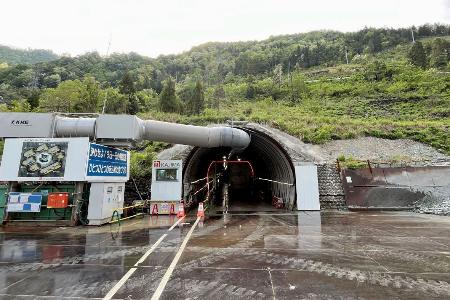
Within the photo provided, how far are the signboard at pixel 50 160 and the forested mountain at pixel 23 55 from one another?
523 ft

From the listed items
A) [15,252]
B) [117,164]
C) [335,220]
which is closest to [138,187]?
[117,164]

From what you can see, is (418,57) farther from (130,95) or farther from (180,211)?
(180,211)

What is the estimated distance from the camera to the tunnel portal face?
20109mm

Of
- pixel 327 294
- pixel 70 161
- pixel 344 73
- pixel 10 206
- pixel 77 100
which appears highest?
pixel 344 73

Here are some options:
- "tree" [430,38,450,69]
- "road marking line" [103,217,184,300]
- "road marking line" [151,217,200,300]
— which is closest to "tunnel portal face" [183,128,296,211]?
"road marking line" [103,217,184,300]

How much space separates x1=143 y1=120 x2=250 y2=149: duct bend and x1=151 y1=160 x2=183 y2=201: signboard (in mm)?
3071

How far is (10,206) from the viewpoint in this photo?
45.0 ft

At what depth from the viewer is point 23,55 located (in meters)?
156

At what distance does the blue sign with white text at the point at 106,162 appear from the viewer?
45.6 ft

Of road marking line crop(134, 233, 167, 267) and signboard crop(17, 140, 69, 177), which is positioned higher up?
signboard crop(17, 140, 69, 177)

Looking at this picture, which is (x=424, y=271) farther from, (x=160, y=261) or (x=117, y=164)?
(x=117, y=164)

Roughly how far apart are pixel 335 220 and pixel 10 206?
1611cm

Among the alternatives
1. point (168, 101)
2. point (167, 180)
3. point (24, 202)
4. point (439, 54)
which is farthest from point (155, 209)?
point (439, 54)

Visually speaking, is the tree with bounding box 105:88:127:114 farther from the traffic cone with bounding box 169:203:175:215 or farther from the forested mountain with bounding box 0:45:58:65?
the forested mountain with bounding box 0:45:58:65
